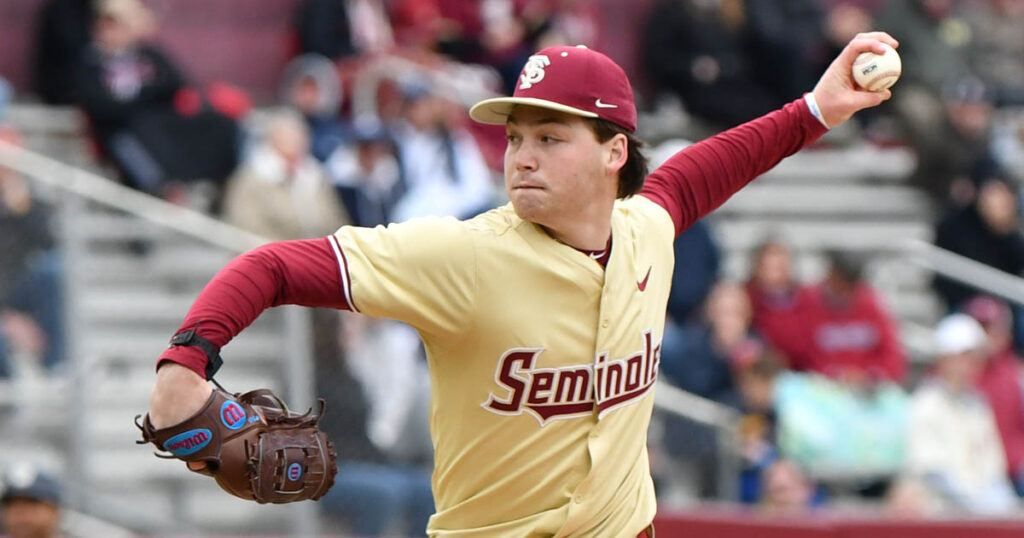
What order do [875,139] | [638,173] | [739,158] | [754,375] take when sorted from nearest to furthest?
1. [638,173]
2. [739,158]
3. [754,375]
4. [875,139]

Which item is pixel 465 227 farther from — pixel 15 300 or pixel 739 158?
pixel 15 300

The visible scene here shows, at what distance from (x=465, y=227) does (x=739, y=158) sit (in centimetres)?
115

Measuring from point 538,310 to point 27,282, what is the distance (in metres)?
4.40

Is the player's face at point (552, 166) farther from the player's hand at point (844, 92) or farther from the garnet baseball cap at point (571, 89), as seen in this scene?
the player's hand at point (844, 92)

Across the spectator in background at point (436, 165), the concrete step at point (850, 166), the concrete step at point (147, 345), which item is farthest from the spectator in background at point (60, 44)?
the concrete step at point (850, 166)

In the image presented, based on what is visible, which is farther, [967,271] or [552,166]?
[967,271]

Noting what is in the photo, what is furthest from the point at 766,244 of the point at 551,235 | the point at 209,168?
the point at 551,235

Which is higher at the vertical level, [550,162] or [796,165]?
[796,165]

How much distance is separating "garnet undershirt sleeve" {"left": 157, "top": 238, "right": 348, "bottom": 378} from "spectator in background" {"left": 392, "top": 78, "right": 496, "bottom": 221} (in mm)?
6437

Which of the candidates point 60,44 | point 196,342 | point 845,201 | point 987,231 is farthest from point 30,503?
point 845,201

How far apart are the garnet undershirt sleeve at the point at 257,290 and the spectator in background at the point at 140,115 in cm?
637

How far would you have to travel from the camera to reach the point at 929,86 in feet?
48.1

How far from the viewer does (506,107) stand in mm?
4328

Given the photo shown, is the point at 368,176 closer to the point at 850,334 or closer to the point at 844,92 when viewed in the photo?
the point at 850,334
